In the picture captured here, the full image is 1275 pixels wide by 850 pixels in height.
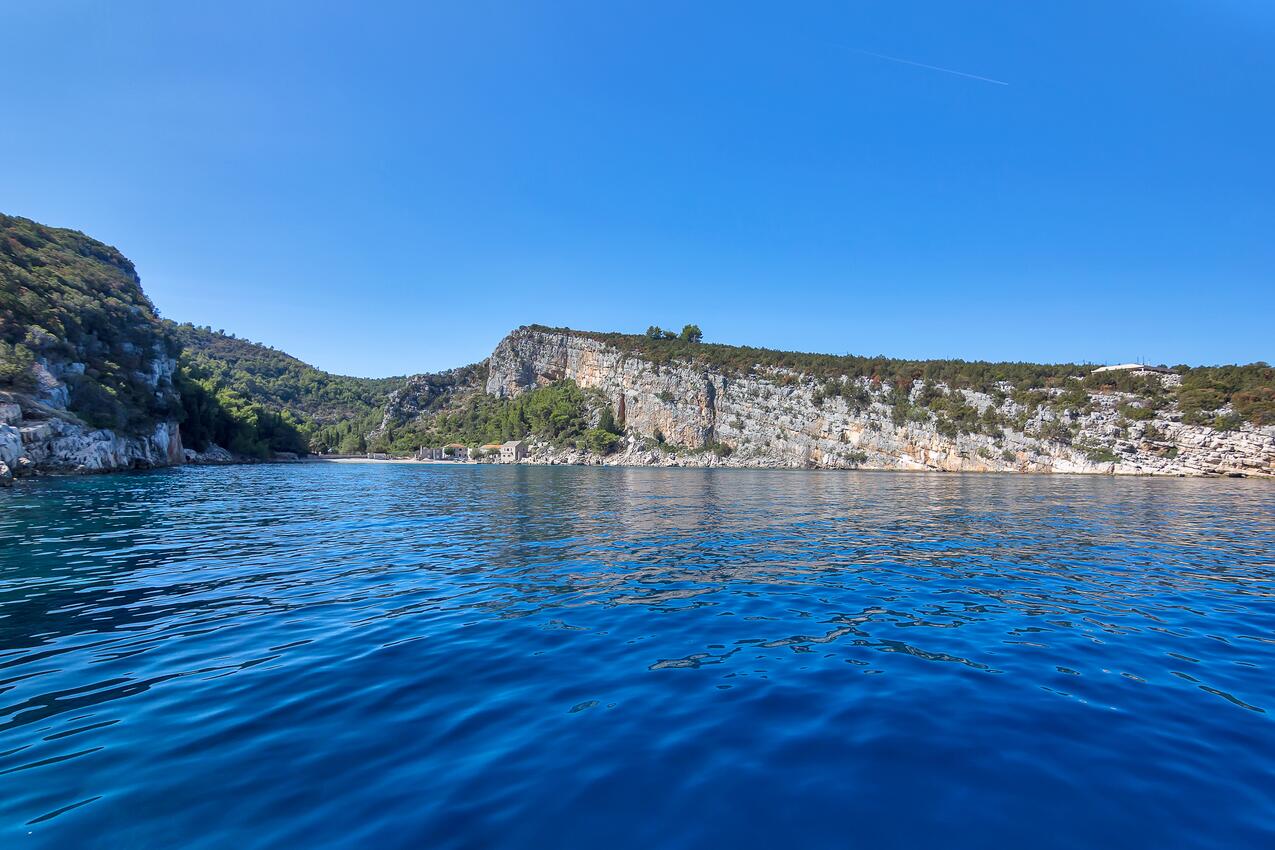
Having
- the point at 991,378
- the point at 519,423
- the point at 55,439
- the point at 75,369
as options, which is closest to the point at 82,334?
the point at 75,369

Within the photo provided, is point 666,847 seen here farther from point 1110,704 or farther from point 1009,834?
point 1110,704

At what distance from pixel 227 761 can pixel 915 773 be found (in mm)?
6111

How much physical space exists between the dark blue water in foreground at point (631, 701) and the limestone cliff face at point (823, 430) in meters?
93.2

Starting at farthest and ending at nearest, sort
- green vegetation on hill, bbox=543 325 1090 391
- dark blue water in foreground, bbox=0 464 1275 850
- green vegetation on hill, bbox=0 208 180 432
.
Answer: green vegetation on hill, bbox=543 325 1090 391 → green vegetation on hill, bbox=0 208 180 432 → dark blue water in foreground, bbox=0 464 1275 850

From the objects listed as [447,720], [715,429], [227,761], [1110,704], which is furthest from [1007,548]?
[715,429]

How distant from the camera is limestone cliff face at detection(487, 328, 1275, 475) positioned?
86.8 meters

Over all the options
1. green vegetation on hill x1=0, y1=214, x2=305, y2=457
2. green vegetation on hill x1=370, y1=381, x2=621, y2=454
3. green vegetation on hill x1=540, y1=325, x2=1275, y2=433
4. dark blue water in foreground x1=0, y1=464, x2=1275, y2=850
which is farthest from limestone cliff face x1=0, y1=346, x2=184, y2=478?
green vegetation on hill x1=540, y1=325, x2=1275, y2=433

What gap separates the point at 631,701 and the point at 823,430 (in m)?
120

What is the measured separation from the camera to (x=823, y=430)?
120688 millimetres

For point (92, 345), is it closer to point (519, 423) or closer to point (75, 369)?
point (75, 369)

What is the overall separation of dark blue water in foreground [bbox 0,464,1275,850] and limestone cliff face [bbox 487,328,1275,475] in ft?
306

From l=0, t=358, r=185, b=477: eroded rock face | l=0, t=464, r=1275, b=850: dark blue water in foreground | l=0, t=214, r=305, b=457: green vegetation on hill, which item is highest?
l=0, t=214, r=305, b=457: green vegetation on hill

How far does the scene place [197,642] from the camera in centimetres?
877

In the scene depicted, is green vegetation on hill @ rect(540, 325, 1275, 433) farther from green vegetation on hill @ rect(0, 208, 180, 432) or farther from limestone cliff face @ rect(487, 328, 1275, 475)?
green vegetation on hill @ rect(0, 208, 180, 432)
